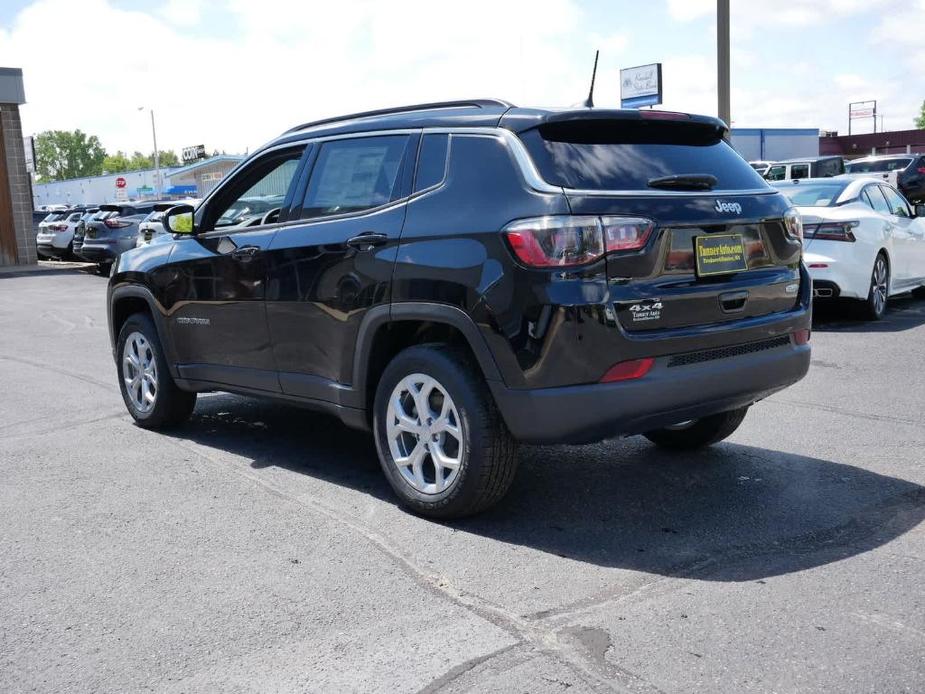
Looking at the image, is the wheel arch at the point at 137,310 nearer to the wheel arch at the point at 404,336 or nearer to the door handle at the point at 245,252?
the door handle at the point at 245,252

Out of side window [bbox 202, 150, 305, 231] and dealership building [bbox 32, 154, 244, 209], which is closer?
side window [bbox 202, 150, 305, 231]

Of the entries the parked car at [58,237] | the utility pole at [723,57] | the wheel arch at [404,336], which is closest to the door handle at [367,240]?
the wheel arch at [404,336]

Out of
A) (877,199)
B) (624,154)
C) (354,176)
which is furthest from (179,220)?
(877,199)

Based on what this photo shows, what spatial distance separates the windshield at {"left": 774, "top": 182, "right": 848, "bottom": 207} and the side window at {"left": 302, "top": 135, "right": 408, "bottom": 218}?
7169mm

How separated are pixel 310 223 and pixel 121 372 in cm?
243

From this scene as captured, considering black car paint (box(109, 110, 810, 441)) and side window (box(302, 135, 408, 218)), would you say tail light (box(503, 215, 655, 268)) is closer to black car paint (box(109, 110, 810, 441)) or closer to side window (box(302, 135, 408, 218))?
black car paint (box(109, 110, 810, 441))

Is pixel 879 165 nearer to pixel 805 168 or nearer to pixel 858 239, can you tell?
pixel 805 168

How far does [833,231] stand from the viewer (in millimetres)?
10648

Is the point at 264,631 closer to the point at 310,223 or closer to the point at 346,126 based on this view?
the point at 310,223

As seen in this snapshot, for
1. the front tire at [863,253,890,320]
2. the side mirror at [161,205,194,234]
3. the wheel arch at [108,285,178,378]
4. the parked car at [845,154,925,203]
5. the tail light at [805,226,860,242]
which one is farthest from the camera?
the parked car at [845,154,925,203]

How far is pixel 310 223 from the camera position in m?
5.14

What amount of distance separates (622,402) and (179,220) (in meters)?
3.28

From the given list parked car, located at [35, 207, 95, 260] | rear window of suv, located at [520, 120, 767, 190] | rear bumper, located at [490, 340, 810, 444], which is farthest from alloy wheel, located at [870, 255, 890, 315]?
parked car, located at [35, 207, 95, 260]

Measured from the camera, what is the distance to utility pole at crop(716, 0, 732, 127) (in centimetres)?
1625
